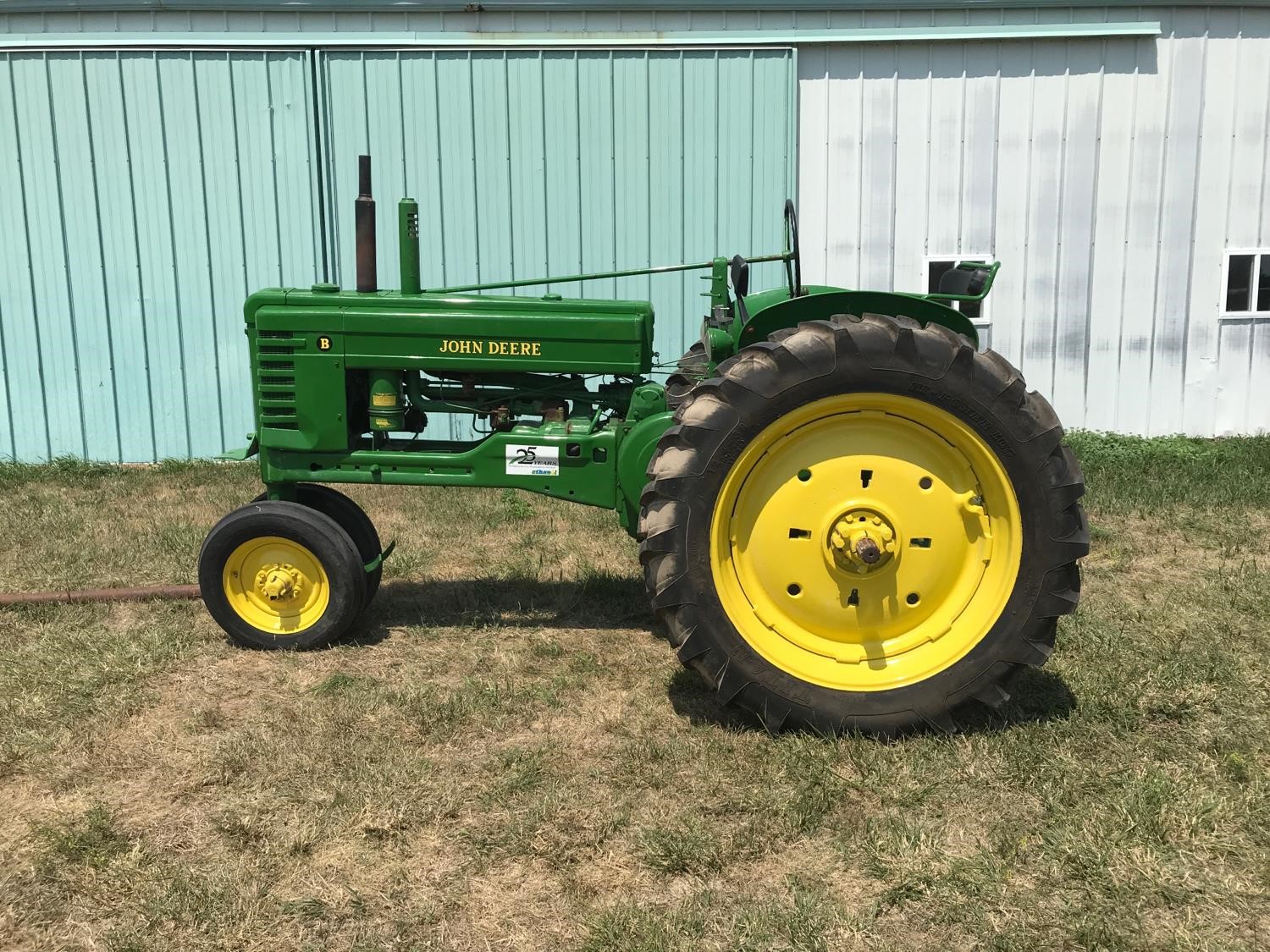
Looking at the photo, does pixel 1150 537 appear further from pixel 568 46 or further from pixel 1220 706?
pixel 568 46

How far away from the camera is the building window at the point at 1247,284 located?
8312 mm

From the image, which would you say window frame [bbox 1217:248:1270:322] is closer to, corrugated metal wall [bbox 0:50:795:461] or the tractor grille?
corrugated metal wall [bbox 0:50:795:461]

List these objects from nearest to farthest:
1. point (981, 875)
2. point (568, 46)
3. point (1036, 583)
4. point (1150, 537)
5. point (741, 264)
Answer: point (981, 875) < point (1036, 583) < point (741, 264) < point (1150, 537) < point (568, 46)

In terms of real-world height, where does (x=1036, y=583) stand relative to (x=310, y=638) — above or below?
above

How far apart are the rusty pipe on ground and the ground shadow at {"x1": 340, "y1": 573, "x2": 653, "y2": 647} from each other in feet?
2.83

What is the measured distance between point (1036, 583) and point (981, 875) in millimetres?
1014

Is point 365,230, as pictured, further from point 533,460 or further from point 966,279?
point 966,279

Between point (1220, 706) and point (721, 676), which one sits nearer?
point (721, 676)

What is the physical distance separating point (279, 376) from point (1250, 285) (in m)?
7.05

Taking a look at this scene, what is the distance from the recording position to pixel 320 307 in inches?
180

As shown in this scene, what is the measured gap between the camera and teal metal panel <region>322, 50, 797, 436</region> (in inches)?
308

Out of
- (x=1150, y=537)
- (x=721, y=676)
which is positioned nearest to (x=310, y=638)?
(x=721, y=676)

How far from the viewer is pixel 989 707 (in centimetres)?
379

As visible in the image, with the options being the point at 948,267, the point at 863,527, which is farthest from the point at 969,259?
the point at 863,527
